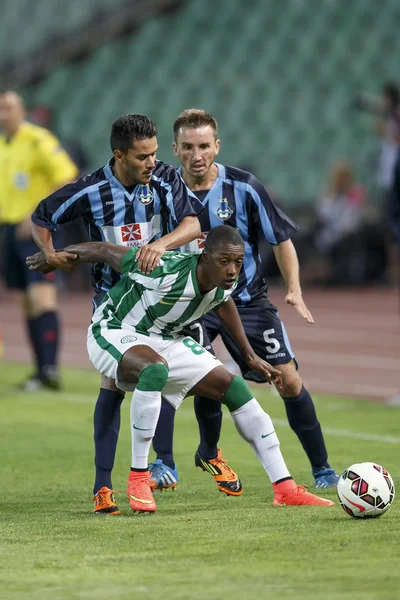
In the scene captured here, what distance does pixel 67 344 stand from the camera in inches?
542

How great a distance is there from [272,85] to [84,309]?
257 inches

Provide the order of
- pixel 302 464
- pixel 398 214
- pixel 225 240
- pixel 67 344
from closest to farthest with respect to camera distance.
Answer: pixel 225 240
pixel 302 464
pixel 398 214
pixel 67 344

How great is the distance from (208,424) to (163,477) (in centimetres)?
38

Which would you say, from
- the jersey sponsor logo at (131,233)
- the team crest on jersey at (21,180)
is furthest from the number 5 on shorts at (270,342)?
the team crest on jersey at (21,180)

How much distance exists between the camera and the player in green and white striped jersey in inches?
207

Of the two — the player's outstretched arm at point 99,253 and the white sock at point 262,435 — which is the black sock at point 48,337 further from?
the white sock at point 262,435

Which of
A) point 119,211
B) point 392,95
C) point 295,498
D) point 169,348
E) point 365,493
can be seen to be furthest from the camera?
point 392,95

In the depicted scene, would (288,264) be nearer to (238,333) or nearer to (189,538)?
(238,333)

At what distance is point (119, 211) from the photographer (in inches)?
224

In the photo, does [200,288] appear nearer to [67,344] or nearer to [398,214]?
[398,214]

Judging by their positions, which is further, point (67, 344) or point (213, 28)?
point (213, 28)

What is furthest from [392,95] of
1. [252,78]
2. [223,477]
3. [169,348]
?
[169,348]

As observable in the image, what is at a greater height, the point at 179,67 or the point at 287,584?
the point at 179,67

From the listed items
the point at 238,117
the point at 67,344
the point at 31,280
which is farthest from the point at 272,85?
the point at 31,280
